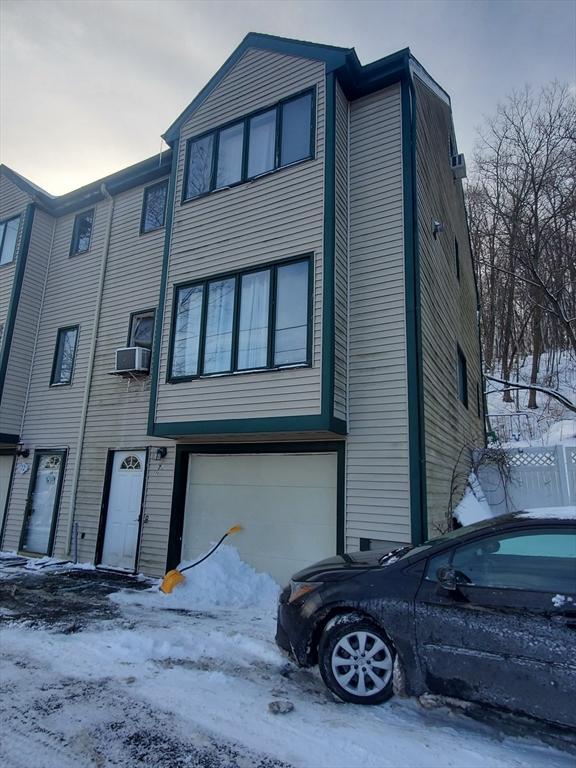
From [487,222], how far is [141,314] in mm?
19413

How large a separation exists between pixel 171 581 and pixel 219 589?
792mm

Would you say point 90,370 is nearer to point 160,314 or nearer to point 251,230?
point 160,314

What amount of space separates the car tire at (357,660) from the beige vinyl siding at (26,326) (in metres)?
10.3

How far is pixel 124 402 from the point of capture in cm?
995

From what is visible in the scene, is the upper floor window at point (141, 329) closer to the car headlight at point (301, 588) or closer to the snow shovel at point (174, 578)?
the snow shovel at point (174, 578)

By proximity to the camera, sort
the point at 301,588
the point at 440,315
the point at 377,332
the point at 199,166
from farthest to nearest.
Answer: the point at 199,166 < the point at 440,315 < the point at 377,332 < the point at 301,588

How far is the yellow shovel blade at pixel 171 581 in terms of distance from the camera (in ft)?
22.9

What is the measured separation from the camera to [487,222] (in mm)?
22766

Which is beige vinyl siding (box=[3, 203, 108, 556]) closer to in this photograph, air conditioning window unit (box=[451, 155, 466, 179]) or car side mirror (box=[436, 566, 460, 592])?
car side mirror (box=[436, 566, 460, 592])

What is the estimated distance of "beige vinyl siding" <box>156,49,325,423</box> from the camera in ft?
23.2

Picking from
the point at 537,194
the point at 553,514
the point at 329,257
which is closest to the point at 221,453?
the point at 329,257

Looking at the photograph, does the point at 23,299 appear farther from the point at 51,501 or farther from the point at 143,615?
the point at 143,615

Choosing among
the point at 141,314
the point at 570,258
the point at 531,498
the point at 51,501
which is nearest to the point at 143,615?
the point at 51,501

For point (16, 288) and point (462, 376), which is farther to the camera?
point (16, 288)
